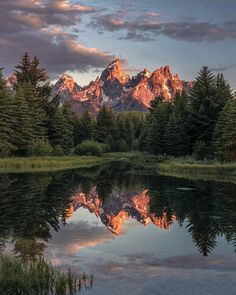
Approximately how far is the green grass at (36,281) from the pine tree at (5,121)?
5587cm

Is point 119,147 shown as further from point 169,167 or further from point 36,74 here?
point 169,167

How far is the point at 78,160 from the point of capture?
8056 centimetres

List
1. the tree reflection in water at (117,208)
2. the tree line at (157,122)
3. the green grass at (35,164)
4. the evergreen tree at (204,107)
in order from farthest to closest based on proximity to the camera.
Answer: the evergreen tree at (204,107) → the tree line at (157,122) → the green grass at (35,164) → the tree reflection in water at (117,208)

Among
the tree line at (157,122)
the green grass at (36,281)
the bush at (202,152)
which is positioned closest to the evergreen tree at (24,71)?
the tree line at (157,122)

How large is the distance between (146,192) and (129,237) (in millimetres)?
17516

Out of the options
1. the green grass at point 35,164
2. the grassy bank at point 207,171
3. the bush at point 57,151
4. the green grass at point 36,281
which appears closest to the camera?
the green grass at point 36,281

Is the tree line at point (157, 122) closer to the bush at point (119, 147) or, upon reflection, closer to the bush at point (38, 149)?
the bush at point (38, 149)

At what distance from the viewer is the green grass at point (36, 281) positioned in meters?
11.3

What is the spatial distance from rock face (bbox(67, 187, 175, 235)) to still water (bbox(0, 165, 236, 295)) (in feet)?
0.16

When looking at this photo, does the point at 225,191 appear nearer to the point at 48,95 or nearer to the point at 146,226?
the point at 146,226

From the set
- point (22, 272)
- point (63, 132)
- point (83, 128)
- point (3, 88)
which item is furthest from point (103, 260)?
point (83, 128)

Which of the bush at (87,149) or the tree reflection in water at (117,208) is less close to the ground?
the bush at (87,149)

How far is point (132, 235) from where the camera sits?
67.8ft

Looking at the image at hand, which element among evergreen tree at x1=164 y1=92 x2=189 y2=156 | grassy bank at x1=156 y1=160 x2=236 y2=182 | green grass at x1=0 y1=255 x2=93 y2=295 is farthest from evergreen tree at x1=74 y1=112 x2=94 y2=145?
green grass at x1=0 y1=255 x2=93 y2=295
